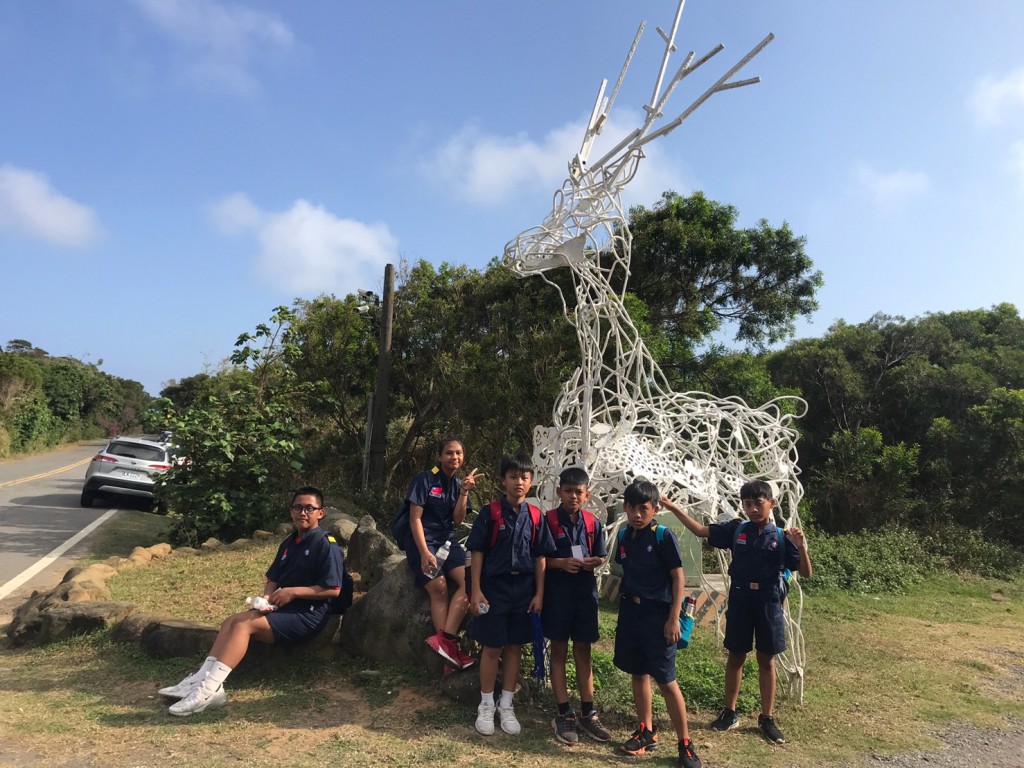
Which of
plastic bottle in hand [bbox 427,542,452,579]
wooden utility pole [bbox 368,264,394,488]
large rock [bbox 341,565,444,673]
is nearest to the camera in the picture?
plastic bottle in hand [bbox 427,542,452,579]

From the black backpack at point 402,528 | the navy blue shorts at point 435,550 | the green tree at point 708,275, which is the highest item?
the green tree at point 708,275

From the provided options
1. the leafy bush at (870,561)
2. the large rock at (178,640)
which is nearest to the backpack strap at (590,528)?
the large rock at (178,640)

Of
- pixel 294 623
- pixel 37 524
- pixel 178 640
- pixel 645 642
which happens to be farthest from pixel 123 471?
pixel 645 642

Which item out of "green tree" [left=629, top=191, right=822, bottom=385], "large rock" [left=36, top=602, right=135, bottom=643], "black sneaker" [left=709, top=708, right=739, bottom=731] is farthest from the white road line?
"green tree" [left=629, top=191, right=822, bottom=385]

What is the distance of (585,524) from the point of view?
394cm

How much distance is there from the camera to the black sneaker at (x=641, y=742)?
359cm

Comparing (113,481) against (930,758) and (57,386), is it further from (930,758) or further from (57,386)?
(57,386)

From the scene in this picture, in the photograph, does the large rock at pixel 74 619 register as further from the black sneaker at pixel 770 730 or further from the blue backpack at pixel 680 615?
the black sneaker at pixel 770 730

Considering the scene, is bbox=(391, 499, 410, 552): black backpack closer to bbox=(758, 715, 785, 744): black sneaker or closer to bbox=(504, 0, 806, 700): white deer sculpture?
bbox=(504, 0, 806, 700): white deer sculpture

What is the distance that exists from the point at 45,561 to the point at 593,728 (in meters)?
7.05

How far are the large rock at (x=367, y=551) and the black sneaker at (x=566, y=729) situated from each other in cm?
242

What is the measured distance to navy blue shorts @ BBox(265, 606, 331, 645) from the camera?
13.4 feet

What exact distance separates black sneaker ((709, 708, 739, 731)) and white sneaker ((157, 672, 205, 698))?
2920mm

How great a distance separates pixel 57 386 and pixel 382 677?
109 feet
